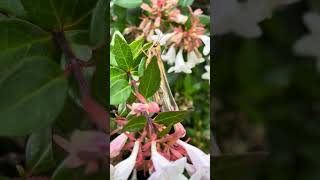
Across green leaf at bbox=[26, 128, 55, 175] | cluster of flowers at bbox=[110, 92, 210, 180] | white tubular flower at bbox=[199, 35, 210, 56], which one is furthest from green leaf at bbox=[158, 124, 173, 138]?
white tubular flower at bbox=[199, 35, 210, 56]

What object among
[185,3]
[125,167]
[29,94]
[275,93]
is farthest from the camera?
[185,3]

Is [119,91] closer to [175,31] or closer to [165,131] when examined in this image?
[165,131]

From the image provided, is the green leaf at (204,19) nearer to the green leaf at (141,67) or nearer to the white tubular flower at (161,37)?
the white tubular flower at (161,37)

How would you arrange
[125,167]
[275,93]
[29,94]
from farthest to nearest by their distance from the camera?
[275,93], [125,167], [29,94]

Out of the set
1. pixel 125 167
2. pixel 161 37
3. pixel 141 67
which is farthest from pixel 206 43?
pixel 125 167

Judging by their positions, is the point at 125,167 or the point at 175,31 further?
the point at 175,31

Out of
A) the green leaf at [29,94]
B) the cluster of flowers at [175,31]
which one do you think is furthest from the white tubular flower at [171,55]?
the green leaf at [29,94]

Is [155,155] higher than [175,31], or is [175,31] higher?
[175,31]
